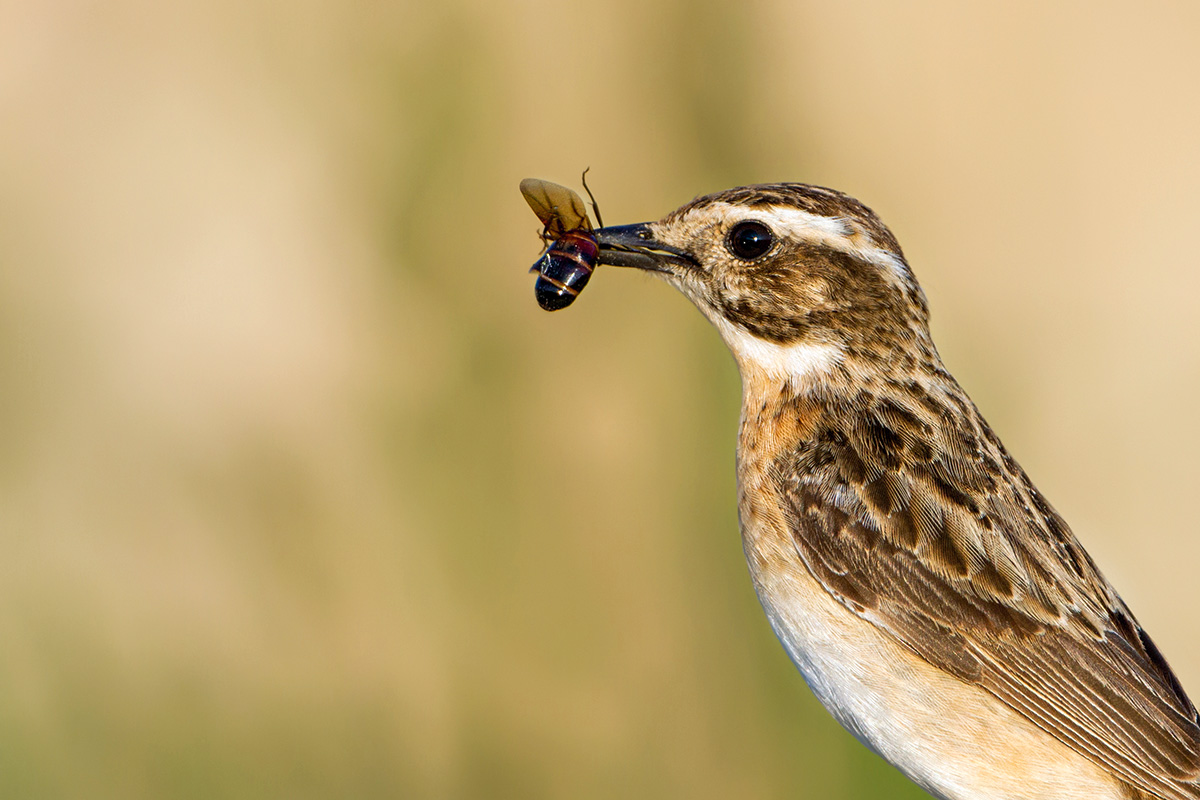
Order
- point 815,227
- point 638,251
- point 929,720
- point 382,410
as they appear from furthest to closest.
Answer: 1. point 382,410
2. point 638,251
3. point 815,227
4. point 929,720

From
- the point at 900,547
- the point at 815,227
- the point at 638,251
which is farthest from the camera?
the point at 638,251

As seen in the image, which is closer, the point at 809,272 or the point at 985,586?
the point at 985,586

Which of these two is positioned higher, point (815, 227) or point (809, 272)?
point (815, 227)

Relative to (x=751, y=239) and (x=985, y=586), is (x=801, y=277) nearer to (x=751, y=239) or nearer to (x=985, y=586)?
(x=751, y=239)

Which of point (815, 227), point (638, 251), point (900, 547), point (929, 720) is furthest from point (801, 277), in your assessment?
point (929, 720)

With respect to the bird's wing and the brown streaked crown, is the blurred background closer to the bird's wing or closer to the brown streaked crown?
the brown streaked crown

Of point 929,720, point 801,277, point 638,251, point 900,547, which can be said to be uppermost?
point 801,277

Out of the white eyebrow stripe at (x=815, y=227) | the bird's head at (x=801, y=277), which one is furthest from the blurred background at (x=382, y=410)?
the white eyebrow stripe at (x=815, y=227)

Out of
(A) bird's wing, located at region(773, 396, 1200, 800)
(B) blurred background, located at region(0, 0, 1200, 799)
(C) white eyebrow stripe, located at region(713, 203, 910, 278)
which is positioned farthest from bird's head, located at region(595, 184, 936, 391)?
(B) blurred background, located at region(0, 0, 1200, 799)
